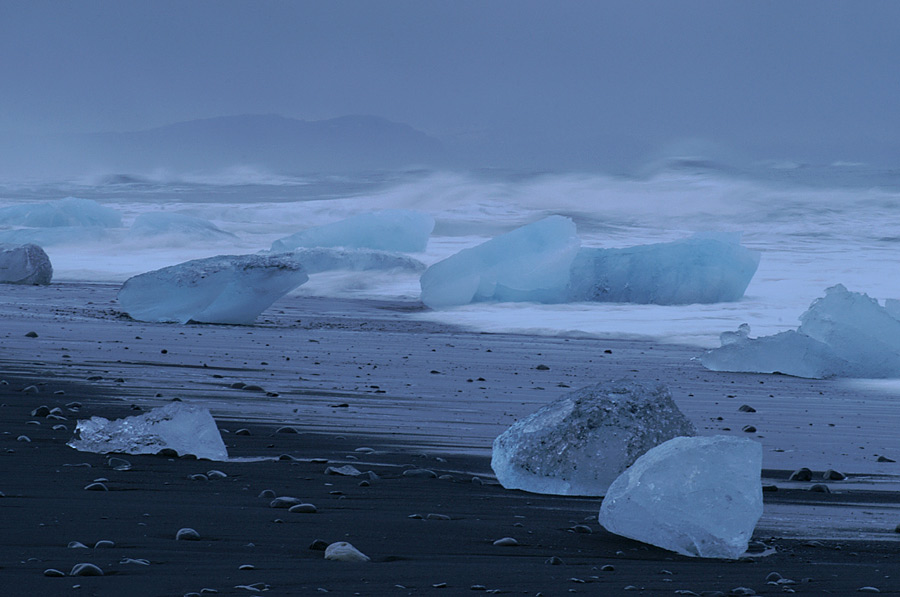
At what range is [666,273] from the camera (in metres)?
15.3

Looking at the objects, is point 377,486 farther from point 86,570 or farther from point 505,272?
point 505,272

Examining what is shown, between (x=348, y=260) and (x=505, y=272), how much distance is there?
4973mm

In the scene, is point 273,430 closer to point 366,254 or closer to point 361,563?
point 361,563

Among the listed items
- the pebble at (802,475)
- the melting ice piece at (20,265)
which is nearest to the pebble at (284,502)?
the pebble at (802,475)

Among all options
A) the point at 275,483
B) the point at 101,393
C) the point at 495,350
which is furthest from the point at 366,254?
the point at 275,483

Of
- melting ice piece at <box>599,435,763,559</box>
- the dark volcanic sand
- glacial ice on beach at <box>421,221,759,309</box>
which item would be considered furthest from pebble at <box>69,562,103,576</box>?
glacial ice on beach at <box>421,221,759,309</box>

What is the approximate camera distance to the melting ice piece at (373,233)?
22.5 meters

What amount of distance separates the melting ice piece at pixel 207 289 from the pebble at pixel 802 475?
24.0 feet

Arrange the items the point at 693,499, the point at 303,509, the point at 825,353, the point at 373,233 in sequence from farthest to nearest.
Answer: the point at 373,233 → the point at 825,353 → the point at 303,509 → the point at 693,499

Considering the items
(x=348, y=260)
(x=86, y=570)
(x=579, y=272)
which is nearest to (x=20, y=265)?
(x=348, y=260)

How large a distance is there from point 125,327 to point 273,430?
5603 millimetres

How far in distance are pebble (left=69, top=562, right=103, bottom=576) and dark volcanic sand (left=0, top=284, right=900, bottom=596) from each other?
0.03 m

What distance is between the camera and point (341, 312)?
13.8 meters

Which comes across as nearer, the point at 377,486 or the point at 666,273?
the point at 377,486
